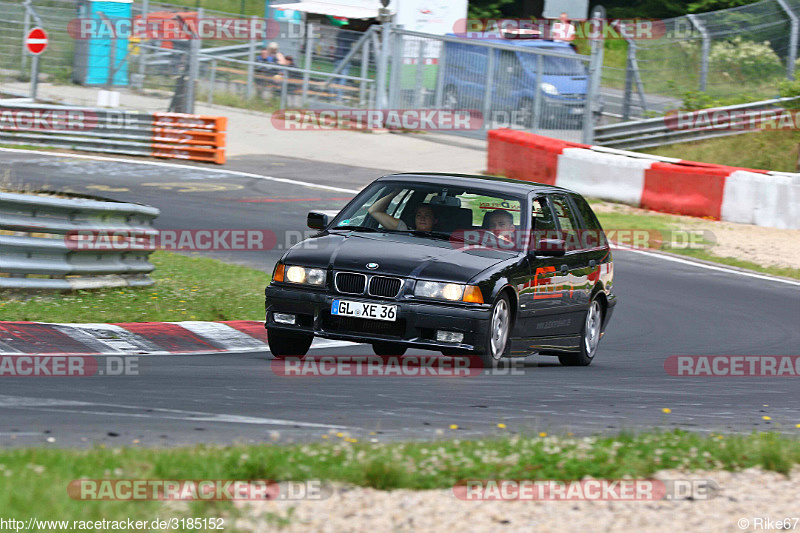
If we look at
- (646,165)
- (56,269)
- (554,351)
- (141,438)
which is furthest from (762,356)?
(646,165)

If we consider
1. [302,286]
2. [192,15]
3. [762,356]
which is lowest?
[762,356]

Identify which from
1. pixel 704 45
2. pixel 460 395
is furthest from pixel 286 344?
pixel 704 45

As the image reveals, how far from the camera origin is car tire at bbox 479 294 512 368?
8.45m

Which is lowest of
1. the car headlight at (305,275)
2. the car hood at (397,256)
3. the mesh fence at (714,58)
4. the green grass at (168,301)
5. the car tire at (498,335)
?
the green grass at (168,301)

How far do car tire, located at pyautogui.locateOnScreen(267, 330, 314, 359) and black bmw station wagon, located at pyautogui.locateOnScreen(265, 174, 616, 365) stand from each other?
0.03 feet

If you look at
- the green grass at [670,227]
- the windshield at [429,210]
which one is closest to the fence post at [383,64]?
the green grass at [670,227]

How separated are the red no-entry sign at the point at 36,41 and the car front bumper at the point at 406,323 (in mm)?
20008

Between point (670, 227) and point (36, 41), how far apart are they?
1497cm

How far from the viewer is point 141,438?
566 centimetres

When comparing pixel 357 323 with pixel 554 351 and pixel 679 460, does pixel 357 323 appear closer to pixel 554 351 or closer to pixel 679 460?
pixel 554 351

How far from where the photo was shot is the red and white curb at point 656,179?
19.0 meters

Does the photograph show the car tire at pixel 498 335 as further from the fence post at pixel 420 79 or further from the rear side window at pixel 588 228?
the fence post at pixel 420 79

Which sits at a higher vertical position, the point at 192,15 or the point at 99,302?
the point at 192,15

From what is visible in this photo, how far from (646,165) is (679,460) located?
15.4 meters
